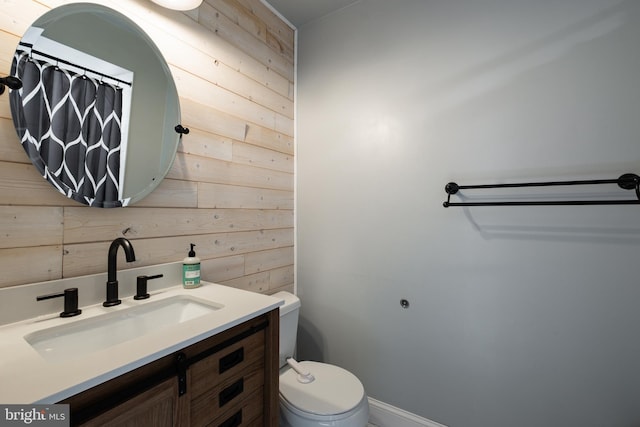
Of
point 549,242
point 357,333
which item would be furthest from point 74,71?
point 549,242

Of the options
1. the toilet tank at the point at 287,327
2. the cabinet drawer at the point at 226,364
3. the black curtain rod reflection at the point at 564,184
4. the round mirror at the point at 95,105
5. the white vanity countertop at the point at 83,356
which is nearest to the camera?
the white vanity countertop at the point at 83,356

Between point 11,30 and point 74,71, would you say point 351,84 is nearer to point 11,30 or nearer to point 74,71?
point 74,71

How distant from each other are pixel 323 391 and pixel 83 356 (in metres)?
1.00

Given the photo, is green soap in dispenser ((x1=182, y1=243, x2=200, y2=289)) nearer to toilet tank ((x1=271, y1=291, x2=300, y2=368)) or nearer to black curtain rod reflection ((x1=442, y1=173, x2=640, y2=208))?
toilet tank ((x1=271, y1=291, x2=300, y2=368))

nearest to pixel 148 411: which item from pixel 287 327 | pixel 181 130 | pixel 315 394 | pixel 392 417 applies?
pixel 315 394

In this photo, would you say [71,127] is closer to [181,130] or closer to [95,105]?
[95,105]

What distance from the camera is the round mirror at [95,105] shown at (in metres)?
0.92

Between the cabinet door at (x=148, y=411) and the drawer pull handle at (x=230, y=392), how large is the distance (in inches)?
5.7

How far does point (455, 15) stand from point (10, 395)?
2079 mm

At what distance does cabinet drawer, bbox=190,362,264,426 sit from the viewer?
0.83 m

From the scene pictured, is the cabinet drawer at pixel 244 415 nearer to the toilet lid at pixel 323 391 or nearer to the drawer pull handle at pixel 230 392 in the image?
the drawer pull handle at pixel 230 392

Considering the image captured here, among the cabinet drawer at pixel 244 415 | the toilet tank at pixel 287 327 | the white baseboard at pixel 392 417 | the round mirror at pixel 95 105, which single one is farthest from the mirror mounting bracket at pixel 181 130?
the white baseboard at pixel 392 417

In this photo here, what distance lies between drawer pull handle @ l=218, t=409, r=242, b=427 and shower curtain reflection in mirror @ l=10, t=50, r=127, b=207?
0.86 metres

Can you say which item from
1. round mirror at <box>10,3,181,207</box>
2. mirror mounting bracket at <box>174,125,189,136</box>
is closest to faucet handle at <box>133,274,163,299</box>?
round mirror at <box>10,3,181,207</box>
